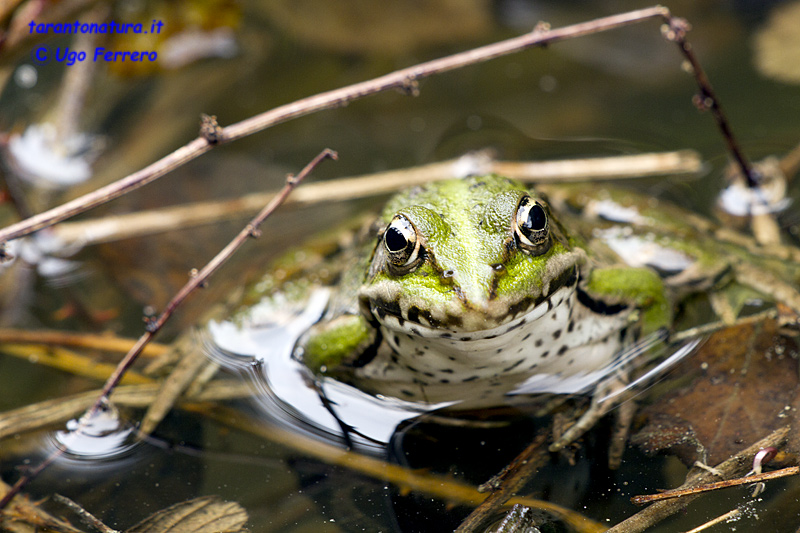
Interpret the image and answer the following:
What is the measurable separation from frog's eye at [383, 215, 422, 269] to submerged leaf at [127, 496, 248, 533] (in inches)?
43.1

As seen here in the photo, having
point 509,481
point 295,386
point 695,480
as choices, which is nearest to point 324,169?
point 295,386

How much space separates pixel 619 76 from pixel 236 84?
2.86 m

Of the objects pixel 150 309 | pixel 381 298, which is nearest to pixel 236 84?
pixel 150 309

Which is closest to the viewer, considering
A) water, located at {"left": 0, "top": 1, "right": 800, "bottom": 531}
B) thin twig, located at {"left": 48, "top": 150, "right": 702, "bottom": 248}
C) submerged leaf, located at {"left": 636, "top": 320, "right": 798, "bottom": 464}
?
submerged leaf, located at {"left": 636, "top": 320, "right": 798, "bottom": 464}

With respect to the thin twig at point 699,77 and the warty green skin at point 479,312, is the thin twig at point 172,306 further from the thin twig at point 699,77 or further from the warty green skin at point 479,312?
the thin twig at point 699,77

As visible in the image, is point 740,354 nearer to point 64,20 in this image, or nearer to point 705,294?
point 705,294

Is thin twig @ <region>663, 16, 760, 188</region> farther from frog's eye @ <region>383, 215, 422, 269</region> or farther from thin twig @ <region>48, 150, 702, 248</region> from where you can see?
frog's eye @ <region>383, 215, 422, 269</region>

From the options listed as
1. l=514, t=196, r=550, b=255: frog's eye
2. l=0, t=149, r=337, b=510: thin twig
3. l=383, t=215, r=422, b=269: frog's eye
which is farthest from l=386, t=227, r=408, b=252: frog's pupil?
l=0, t=149, r=337, b=510: thin twig

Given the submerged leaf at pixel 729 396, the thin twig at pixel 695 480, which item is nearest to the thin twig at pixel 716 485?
the thin twig at pixel 695 480

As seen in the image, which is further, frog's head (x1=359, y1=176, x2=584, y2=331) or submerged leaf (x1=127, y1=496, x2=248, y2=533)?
submerged leaf (x1=127, y1=496, x2=248, y2=533)

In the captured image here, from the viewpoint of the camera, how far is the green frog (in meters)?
2.12

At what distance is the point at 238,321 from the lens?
3.19 metres

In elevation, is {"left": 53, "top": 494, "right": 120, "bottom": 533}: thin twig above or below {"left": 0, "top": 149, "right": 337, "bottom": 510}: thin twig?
below

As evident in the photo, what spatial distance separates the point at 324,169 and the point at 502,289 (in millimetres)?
2465
